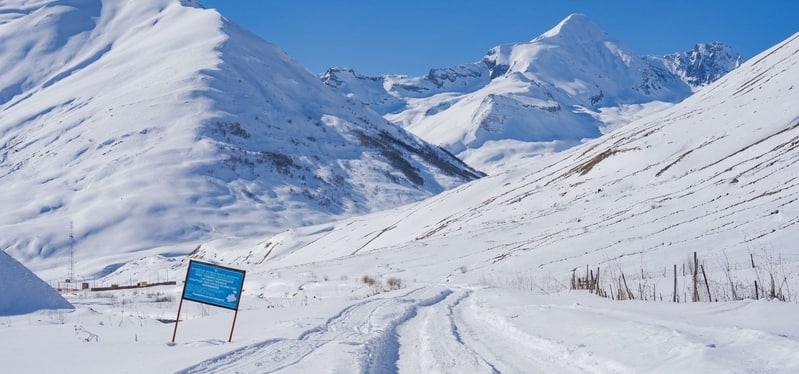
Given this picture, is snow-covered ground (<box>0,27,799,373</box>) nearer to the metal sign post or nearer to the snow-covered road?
the snow-covered road

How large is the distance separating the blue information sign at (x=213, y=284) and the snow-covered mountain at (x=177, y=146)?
276 ft

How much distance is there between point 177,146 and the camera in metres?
121

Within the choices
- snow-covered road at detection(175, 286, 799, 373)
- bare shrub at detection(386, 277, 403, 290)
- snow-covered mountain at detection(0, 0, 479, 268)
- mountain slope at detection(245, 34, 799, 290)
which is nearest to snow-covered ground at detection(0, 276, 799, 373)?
snow-covered road at detection(175, 286, 799, 373)

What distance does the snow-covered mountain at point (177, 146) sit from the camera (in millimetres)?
100438

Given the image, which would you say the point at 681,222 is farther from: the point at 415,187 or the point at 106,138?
the point at 106,138

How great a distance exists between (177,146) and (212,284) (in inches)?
4528

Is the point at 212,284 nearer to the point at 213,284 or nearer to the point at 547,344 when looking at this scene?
the point at 213,284

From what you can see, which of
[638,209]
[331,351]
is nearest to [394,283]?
[638,209]

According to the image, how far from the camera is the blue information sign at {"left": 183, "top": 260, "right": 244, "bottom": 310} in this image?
1171 centimetres

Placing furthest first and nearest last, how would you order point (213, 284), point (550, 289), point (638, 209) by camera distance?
point (638, 209), point (550, 289), point (213, 284)

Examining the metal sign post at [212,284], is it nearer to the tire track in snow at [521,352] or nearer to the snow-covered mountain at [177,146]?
the tire track in snow at [521,352]

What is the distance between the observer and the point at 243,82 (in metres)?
153

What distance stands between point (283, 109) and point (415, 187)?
36.1 m

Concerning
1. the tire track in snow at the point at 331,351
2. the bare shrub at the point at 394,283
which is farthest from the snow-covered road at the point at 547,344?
the bare shrub at the point at 394,283
